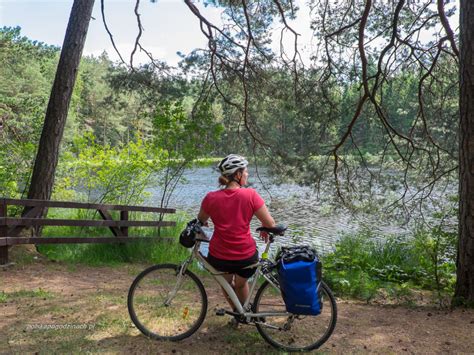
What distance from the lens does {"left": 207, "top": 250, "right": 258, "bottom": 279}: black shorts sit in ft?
11.0

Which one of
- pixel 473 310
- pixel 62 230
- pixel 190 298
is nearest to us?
pixel 190 298

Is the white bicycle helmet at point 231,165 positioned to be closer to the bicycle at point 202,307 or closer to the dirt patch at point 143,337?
the bicycle at point 202,307

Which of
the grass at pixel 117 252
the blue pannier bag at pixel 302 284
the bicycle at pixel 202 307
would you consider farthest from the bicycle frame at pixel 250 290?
the grass at pixel 117 252

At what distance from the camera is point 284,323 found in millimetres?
3432

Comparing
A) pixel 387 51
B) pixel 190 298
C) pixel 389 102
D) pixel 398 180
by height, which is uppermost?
pixel 387 51

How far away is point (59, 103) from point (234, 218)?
512cm

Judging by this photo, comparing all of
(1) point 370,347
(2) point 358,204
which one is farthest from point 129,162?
(1) point 370,347

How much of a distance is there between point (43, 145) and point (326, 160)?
504 centimetres

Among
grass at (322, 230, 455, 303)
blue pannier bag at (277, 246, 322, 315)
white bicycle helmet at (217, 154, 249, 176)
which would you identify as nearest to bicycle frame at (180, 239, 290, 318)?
blue pannier bag at (277, 246, 322, 315)

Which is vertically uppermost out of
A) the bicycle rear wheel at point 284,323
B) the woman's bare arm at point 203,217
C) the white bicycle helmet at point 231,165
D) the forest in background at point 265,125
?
the forest in background at point 265,125

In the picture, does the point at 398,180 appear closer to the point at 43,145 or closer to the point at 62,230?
the point at 43,145

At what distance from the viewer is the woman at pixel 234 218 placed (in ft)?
10.9

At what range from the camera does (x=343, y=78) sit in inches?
310

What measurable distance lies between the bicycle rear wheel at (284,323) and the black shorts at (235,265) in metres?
0.19
